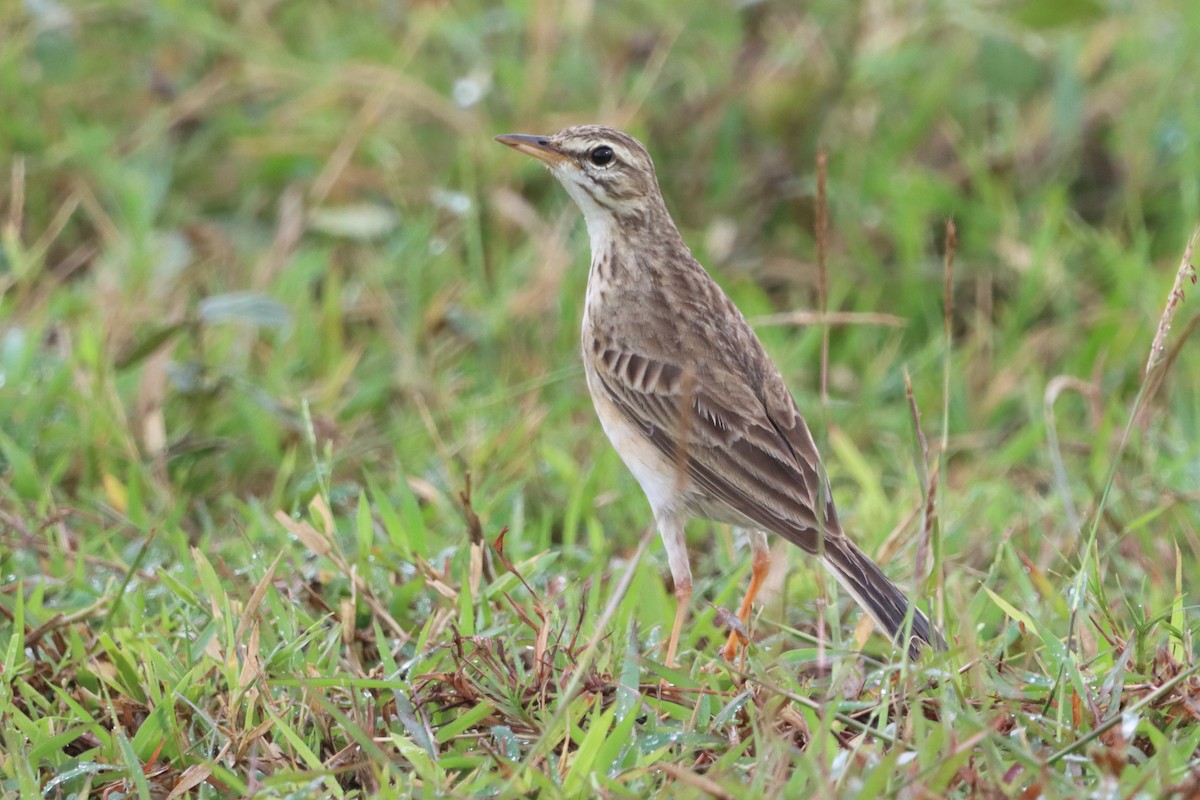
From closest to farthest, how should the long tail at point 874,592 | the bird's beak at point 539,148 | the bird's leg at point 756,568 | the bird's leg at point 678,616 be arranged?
the long tail at point 874,592
the bird's leg at point 678,616
the bird's leg at point 756,568
the bird's beak at point 539,148

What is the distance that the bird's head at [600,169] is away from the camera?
5.06m

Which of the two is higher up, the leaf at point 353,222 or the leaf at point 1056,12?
the leaf at point 1056,12

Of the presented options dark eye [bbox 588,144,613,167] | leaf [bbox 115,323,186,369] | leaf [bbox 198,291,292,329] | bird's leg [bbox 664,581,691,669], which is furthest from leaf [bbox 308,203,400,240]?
bird's leg [bbox 664,581,691,669]

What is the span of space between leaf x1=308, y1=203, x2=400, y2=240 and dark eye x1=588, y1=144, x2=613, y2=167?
2.24 metres

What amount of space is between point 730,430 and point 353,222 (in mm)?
3041

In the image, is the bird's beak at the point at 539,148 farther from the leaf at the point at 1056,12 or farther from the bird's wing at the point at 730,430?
the leaf at the point at 1056,12

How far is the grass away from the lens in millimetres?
3637

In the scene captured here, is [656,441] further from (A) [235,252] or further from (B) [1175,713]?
(A) [235,252]

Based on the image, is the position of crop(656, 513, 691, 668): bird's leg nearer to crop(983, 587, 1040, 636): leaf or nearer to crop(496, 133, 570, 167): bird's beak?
crop(983, 587, 1040, 636): leaf

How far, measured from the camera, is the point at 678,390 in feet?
15.2

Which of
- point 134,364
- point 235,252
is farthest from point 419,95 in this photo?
point 134,364

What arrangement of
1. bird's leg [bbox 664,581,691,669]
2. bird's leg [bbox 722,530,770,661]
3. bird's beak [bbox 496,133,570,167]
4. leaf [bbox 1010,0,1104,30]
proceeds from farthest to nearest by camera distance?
leaf [bbox 1010,0,1104,30]
bird's beak [bbox 496,133,570,167]
bird's leg [bbox 722,530,770,661]
bird's leg [bbox 664,581,691,669]

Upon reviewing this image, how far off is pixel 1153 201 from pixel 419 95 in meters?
3.42

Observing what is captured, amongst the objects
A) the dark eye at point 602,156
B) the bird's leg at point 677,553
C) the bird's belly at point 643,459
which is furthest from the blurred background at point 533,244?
the dark eye at point 602,156
